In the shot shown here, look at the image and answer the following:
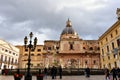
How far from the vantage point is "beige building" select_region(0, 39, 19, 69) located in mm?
49834

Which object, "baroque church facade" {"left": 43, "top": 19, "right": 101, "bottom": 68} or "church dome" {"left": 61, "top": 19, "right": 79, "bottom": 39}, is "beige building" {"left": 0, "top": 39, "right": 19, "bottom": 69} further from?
"church dome" {"left": 61, "top": 19, "right": 79, "bottom": 39}

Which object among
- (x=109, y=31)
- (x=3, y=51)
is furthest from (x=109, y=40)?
(x=3, y=51)

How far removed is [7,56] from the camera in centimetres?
5372

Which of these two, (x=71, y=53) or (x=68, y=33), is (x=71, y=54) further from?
(x=68, y=33)

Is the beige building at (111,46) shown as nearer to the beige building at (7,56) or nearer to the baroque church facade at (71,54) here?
the baroque church facade at (71,54)

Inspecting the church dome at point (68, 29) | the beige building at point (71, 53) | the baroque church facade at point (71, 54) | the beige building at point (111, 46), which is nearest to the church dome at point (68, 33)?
the church dome at point (68, 29)

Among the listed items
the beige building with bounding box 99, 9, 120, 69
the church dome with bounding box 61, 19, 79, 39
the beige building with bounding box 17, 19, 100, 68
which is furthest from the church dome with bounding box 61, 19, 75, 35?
the beige building with bounding box 99, 9, 120, 69

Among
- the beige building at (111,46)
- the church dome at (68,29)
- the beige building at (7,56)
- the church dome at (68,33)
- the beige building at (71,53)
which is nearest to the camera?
the beige building at (111,46)

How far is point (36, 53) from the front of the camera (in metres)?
69.2

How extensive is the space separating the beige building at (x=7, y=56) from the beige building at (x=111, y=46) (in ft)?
91.3

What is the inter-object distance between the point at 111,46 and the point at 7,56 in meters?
33.1

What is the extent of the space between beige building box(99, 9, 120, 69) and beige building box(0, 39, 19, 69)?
27.8 m

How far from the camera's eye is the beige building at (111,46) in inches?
1273

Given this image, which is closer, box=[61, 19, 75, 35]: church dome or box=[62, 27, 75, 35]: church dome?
box=[62, 27, 75, 35]: church dome
